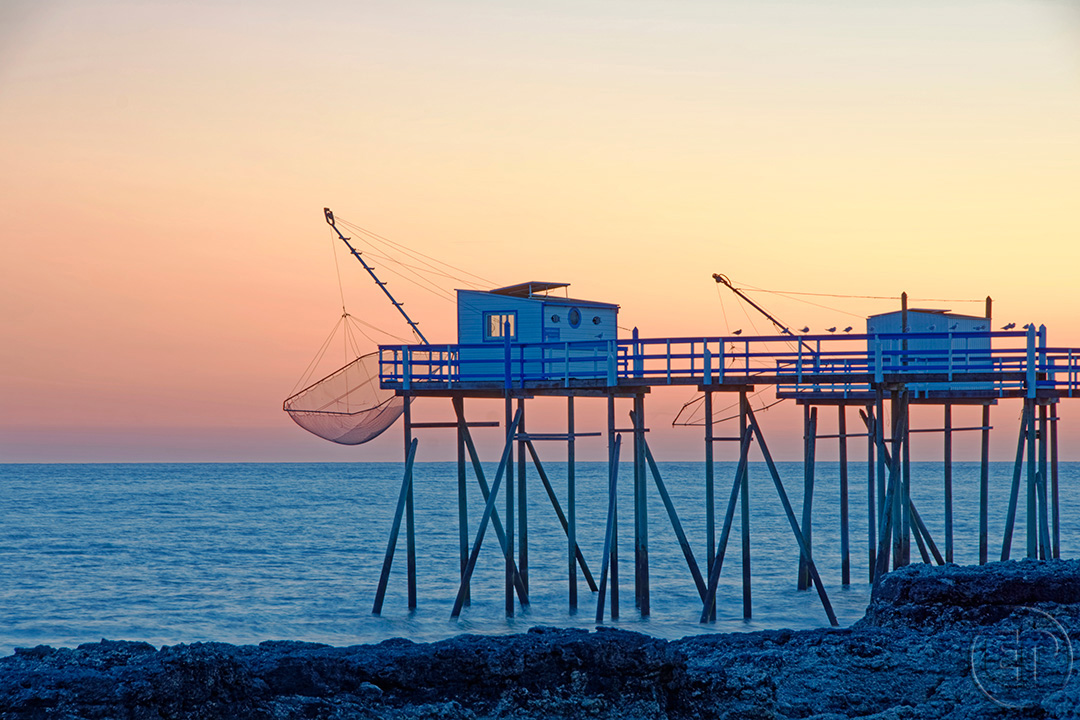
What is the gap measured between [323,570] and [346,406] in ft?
38.0

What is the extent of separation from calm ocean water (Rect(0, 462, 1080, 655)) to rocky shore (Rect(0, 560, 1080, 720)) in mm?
9611

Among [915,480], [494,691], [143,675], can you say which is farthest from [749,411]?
[915,480]

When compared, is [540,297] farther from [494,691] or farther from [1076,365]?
[494,691]

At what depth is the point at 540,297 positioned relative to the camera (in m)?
27.1

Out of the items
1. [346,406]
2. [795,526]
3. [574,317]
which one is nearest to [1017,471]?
[795,526]

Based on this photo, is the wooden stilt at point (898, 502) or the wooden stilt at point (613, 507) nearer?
the wooden stilt at point (898, 502)

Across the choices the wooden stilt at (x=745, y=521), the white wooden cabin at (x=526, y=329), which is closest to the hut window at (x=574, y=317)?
the white wooden cabin at (x=526, y=329)

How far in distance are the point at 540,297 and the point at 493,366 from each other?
2.42 meters

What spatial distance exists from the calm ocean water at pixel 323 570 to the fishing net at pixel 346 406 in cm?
504

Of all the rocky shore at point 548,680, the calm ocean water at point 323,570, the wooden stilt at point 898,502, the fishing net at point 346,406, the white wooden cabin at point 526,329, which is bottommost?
the calm ocean water at point 323,570

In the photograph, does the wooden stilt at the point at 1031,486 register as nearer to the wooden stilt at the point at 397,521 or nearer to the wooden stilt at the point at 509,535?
the wooden stilt at the point at 509,535

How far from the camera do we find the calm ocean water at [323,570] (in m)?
26.2

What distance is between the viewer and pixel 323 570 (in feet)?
130

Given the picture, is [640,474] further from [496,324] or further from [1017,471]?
[1017,471]
